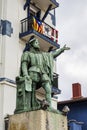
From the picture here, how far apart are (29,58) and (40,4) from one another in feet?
46.5

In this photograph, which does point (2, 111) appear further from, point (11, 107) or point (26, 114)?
point (26, 114)

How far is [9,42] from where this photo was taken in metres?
22.3

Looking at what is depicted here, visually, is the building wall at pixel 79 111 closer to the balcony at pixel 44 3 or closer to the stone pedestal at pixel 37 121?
the balcony at pixel 44 3

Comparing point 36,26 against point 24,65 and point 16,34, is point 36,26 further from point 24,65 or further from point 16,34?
point 24,65

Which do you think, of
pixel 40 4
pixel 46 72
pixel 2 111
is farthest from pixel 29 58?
pixel 40 4

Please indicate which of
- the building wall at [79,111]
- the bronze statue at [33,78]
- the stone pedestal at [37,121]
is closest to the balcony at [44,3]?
the building wall at [79,111]

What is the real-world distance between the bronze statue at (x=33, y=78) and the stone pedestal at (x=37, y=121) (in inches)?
7.9

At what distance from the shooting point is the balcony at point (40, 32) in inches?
909

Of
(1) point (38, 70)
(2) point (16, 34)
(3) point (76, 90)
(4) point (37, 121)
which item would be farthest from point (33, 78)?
(3) point (76, 90)

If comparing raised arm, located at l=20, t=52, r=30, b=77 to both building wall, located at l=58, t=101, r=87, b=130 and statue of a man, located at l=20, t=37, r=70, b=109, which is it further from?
building wall, located at l=58, t=101, r=87, b=130

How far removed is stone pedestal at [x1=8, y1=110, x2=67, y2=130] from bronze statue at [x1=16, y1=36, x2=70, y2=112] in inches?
7.9

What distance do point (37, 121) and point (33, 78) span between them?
140cm

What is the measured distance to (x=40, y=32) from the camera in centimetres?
2344

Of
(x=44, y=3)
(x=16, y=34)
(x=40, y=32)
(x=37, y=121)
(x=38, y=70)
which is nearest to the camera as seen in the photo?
(x=37, y=121)
